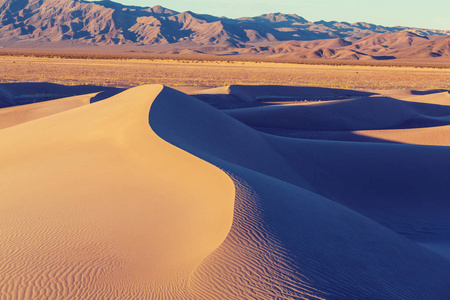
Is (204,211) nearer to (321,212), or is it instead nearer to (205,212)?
(205,212)

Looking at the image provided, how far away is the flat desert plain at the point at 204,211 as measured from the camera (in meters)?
3.67

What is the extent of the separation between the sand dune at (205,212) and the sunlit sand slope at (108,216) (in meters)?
0.02

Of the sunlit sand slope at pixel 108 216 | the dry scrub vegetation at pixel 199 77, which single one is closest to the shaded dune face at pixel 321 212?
the sunlit sand slope at pixel 108 216

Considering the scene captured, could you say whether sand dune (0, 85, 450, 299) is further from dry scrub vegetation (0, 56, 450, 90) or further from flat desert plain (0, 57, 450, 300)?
dry scrub vegetation (0, 56, 450, 90)

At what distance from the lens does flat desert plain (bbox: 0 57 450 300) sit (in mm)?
3666

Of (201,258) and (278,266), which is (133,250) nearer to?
(201,258)

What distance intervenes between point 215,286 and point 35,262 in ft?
5.11

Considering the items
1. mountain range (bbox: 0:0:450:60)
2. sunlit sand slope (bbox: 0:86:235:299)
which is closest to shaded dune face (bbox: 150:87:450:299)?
sunlit sand slope (bbox: 0:86:235:299)

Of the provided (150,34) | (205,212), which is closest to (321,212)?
(205,212)

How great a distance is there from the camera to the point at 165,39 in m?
157

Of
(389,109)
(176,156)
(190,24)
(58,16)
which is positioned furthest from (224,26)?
(176,156)

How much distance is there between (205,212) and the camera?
489 cm

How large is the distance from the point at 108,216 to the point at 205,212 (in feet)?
3.36

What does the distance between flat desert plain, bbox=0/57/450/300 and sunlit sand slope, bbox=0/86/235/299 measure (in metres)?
0.02
